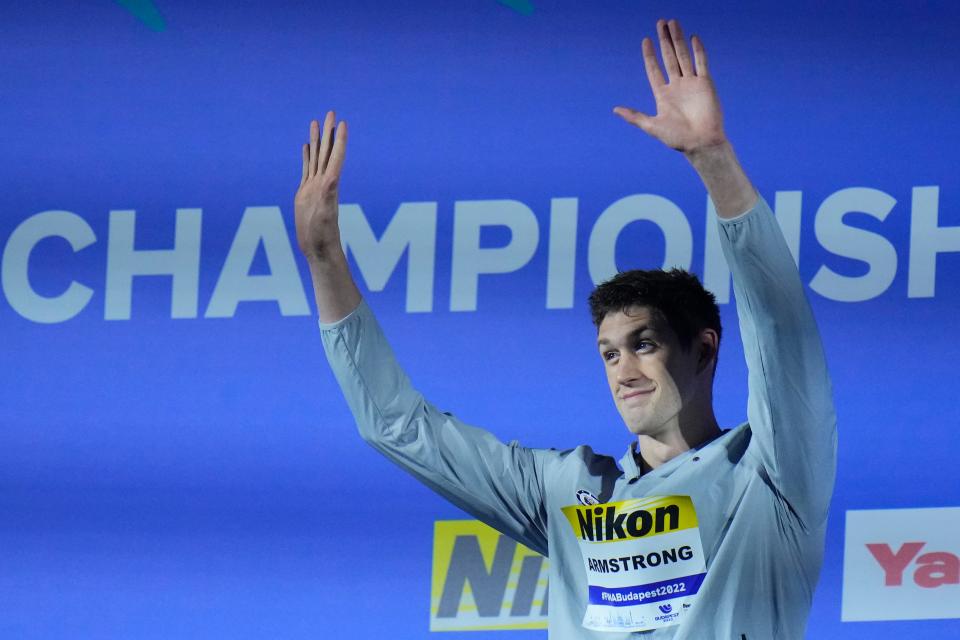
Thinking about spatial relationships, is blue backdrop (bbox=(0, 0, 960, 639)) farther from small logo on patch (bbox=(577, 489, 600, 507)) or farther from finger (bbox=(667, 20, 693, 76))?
finger (bbox=(667, 20, 693, 76))

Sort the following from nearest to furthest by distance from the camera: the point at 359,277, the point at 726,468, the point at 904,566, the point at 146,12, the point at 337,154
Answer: the point at 726,468
the point at 337,154
the point at 904,566
the point at 359,277
the point at 146,12

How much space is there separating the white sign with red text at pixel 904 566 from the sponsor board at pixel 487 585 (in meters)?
0.49

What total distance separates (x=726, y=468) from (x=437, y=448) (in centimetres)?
34

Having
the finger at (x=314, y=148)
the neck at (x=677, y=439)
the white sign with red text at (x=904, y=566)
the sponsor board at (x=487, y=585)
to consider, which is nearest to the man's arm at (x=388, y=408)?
the finger at (x=314, y=148)

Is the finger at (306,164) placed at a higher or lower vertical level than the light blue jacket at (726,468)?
higher

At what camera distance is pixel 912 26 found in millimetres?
2469

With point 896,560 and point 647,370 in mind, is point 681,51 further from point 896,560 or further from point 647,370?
point 896,560

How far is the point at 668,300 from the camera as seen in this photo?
68.7 inches

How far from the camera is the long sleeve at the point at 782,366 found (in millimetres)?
1445

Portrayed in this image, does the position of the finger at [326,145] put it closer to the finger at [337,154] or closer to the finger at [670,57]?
the finger at [337,154]

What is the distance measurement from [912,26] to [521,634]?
1173 mm

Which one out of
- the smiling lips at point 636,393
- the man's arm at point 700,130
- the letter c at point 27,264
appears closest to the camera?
the man's arm at point 700,130

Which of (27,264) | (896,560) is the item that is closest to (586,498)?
(896,560)

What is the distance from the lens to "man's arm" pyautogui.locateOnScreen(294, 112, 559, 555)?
1.73m
